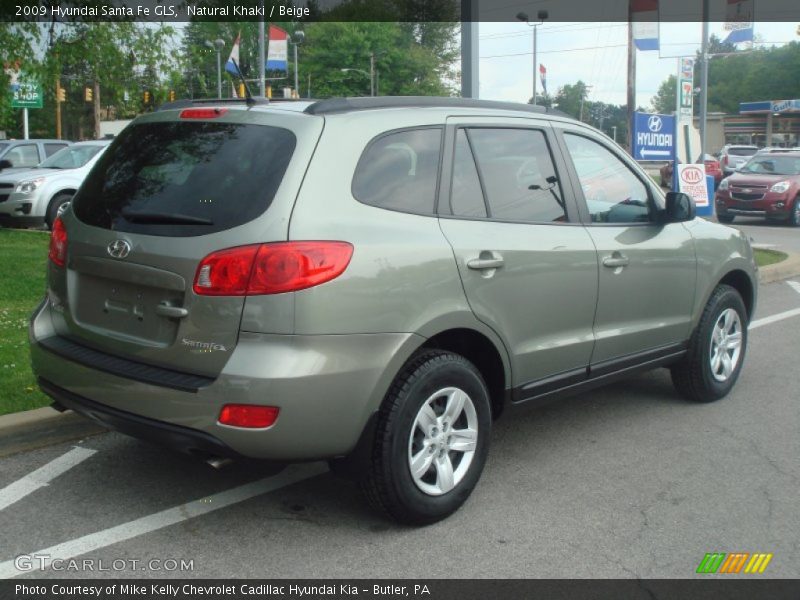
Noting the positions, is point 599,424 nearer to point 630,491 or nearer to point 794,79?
point 630,491

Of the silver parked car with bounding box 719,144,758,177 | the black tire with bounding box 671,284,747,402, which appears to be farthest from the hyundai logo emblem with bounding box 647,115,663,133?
the silver parked car with bounding box 719,144,758,177

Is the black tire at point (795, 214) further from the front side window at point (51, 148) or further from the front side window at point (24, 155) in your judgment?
the front side window at point (24, 155)

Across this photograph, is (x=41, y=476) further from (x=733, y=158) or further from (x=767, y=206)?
(x=733, y=158)

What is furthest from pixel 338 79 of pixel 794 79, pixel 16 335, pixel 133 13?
pixel 16 335

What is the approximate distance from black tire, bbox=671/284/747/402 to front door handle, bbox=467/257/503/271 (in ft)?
6.96

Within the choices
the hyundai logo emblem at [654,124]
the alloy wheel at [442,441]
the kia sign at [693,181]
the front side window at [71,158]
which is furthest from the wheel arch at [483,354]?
the front side window at [71,158]

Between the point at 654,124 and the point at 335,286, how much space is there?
36.8 feet

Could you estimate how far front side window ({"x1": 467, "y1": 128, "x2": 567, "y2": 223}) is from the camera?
174 inches

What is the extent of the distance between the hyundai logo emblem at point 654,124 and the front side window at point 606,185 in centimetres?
869

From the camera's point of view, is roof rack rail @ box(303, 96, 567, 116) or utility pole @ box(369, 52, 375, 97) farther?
utility pole @ box(369, 52, 375, 97)

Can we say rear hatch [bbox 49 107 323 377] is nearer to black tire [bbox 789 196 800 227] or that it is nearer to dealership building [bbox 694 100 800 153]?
black tire [bbox 789 196 800 227]

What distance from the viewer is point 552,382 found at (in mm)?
4648

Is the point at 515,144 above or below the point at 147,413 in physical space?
above

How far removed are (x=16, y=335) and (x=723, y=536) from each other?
526 cm
